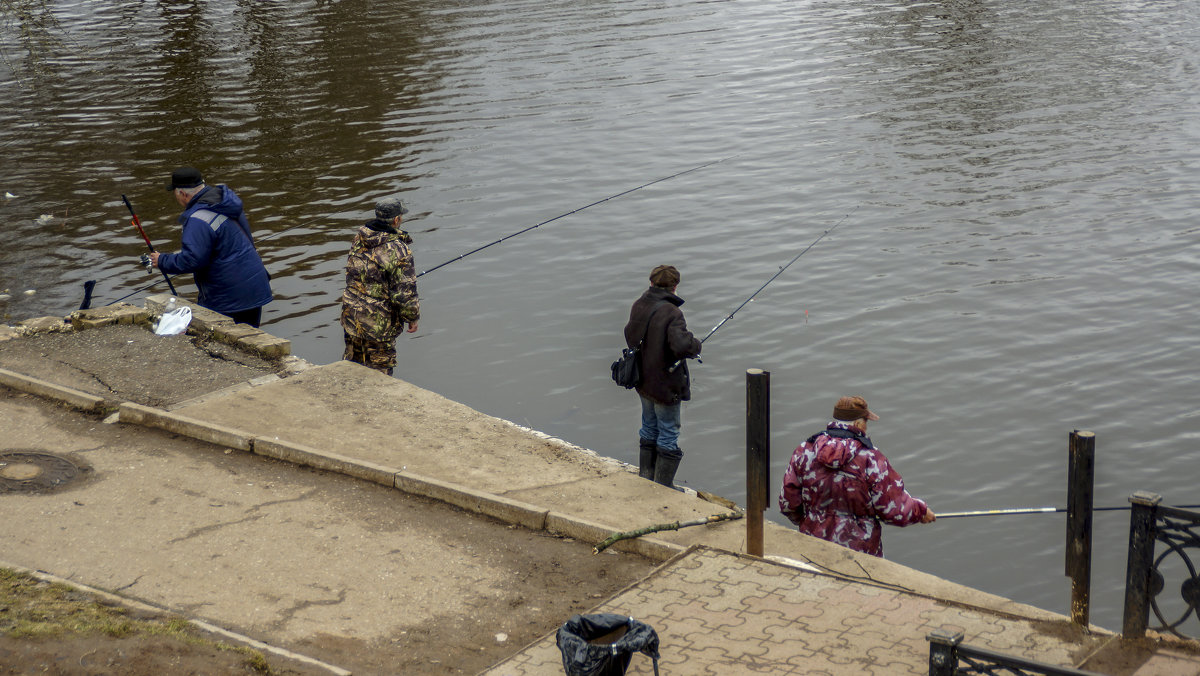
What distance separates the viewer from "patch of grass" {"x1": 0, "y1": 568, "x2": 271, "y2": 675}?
Result: 5.20 m

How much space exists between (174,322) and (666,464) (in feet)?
15.5

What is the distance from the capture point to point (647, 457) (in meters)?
8.81

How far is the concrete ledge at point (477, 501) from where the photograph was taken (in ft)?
23.8

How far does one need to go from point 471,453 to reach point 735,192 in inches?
421

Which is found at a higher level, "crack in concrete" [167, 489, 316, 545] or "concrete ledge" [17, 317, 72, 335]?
"concrete ledge" [17, 317, 72, 335]

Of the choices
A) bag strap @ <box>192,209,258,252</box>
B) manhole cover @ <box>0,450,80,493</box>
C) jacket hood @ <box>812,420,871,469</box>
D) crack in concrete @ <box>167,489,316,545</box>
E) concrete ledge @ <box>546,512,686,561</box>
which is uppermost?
bag strap @ <box>192,209,258,252</box>

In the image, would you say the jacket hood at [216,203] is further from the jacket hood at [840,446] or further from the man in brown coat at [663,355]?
the jacket hood at [840,446]

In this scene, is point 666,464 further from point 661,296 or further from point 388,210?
point 388,210

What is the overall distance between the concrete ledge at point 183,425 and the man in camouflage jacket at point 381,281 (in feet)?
5.32

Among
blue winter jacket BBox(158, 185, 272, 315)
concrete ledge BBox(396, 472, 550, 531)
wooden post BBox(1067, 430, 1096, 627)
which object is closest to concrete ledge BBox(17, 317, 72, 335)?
blue winter jacket BBox(158, 185, 272, 315)

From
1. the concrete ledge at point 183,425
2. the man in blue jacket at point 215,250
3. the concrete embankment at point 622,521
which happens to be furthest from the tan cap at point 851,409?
the man in blue jacket at point 215,250

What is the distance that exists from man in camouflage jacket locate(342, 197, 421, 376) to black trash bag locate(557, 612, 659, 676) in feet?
15.1

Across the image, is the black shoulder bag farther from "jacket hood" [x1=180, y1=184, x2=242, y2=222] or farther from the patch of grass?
the patch of grass

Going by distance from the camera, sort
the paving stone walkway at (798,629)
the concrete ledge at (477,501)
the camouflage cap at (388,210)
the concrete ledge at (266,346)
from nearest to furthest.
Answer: the paving stone walkway at (798,629), the concrete ledge at (477,501), the camouflage cap at (388,210), the concrete ledge at (266,346)
